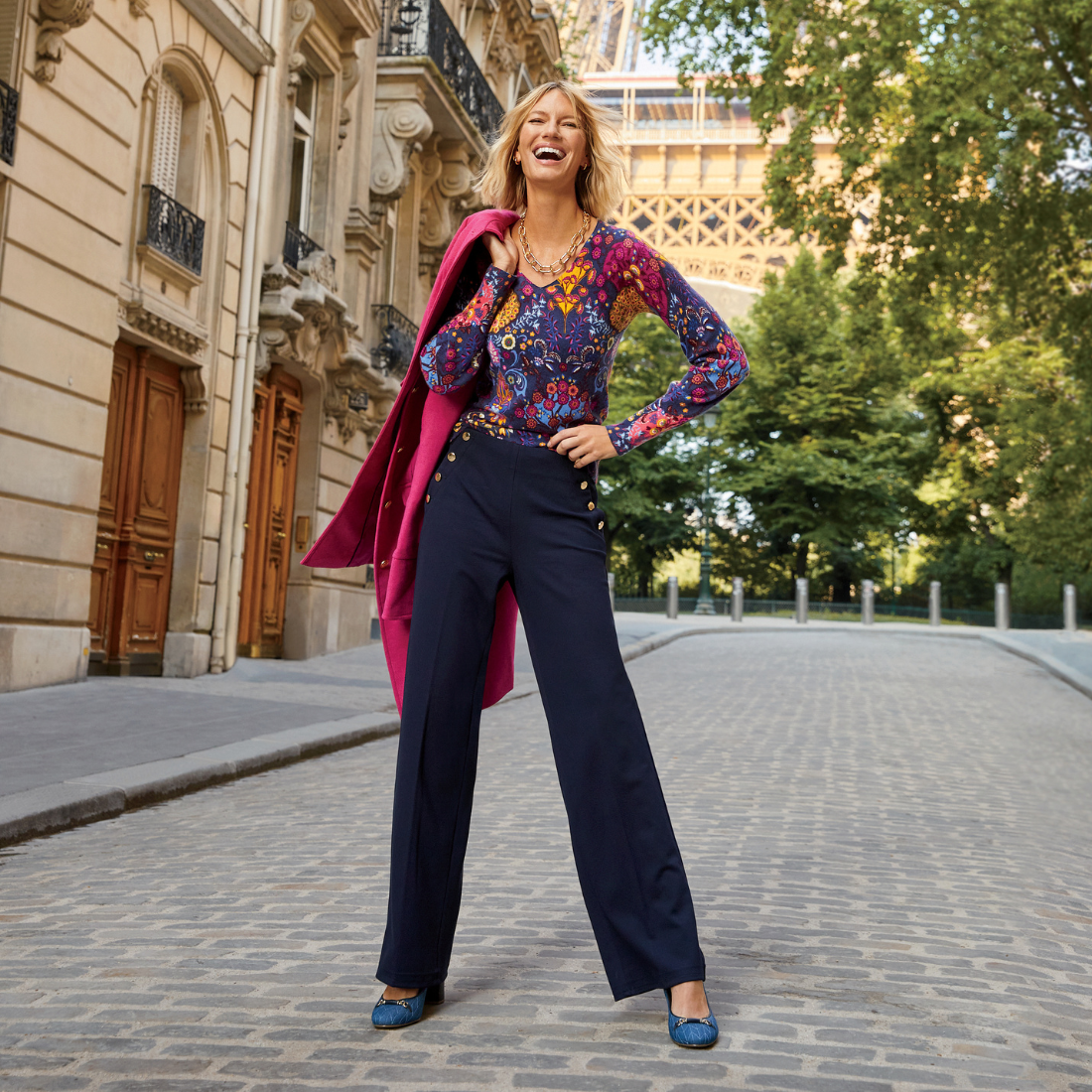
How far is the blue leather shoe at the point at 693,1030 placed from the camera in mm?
2504

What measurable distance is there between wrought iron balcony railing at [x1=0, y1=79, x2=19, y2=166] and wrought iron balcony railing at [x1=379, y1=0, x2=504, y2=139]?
8582mm

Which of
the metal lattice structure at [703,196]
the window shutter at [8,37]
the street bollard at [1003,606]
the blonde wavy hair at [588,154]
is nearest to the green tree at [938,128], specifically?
the window shutter at [8,37]

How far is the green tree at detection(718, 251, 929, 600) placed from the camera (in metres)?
39.5

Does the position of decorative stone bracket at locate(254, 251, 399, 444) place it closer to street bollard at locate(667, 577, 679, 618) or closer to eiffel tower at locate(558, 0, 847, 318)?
street bollard at locate(667, 577, 679, 618)

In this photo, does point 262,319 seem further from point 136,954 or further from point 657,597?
point 657,597

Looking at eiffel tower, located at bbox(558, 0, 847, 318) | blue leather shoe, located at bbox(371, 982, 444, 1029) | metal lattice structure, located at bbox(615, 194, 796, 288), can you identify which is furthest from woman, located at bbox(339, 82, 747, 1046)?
metal lattice structure, located at bbox(615, 194, 796, 288)

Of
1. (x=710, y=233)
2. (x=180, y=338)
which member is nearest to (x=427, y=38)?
(x=180, y=338)

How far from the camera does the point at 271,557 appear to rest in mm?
14875

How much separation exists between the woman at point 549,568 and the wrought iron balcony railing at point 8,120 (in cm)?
733

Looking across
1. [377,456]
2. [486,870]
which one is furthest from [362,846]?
[377,456]

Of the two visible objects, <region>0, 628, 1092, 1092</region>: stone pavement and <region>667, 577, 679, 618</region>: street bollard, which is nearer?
<region>0, 628, 1092, 1092</region>: stone pavement

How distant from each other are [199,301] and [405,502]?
10.1 metres

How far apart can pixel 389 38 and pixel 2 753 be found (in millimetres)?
13677

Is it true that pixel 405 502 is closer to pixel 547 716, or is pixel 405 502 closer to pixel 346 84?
pixel 547 716
